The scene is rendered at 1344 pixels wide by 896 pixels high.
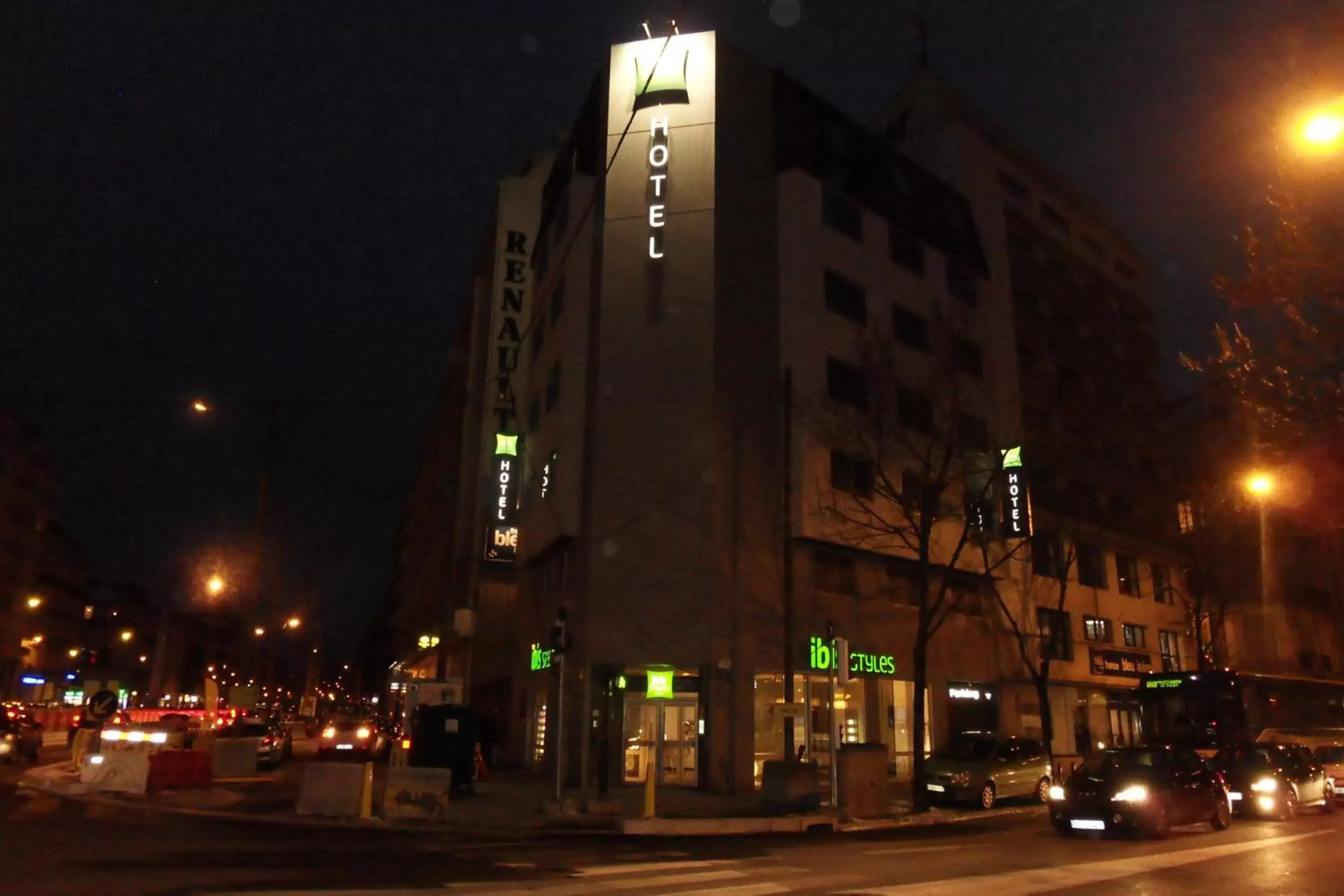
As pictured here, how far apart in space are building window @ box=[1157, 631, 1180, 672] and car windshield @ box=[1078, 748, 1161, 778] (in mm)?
30605

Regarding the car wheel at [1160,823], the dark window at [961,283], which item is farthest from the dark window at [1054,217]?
the car wheel at [1160,823]

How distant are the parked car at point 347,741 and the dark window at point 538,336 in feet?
46.4

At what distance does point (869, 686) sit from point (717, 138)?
1695 centimetres

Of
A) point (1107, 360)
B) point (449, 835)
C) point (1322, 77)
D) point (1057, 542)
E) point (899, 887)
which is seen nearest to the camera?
point (1322, 77)

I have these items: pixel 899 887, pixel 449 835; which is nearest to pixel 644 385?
pixel 449 835

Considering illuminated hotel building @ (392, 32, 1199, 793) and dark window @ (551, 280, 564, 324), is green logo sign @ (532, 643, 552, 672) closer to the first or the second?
illuminated hotel building @ (392, 32, 1199, 793)

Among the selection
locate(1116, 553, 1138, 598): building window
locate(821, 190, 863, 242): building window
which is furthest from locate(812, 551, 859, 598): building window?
locate(1116, 553, 1138, 598): building window

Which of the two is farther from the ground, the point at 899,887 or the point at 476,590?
the point at 476,590

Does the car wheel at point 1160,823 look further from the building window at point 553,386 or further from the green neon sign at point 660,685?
the building window at point 553,386

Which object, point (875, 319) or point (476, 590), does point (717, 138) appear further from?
point (476, 590)

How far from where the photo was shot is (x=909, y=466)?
3123 cm

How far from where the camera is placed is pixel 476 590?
3997 centimetres

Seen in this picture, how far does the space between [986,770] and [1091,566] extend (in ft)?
70.4

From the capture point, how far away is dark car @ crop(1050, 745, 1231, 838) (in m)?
15.8
